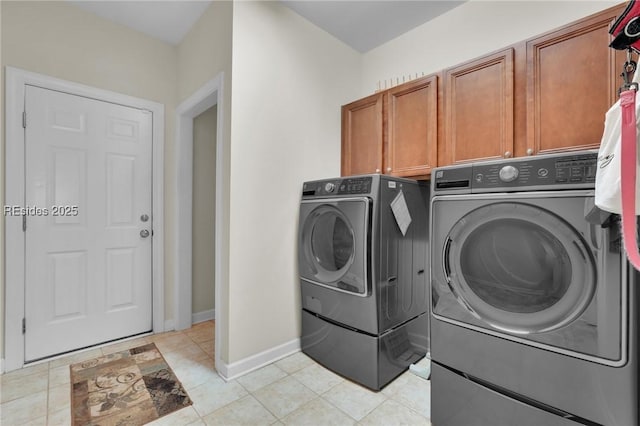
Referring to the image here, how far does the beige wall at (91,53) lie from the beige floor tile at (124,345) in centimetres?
29

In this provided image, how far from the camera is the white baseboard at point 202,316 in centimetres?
279

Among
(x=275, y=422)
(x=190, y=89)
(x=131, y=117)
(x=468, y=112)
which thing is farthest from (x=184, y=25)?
(x=275, y=422)

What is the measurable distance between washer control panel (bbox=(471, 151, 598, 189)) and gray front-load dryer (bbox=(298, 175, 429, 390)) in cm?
59

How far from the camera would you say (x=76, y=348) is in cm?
218

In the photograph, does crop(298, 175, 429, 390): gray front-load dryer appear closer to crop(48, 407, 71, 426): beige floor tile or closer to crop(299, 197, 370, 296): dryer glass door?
crop(299, 197, 370, 296): dryer glass door

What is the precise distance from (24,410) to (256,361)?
1236 millimetres

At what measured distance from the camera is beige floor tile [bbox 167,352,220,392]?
1.81m

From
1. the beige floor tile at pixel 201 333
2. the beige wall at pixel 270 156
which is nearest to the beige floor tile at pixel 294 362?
the beige wall at pixel 270 156

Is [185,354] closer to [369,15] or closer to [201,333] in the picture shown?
[201,333]

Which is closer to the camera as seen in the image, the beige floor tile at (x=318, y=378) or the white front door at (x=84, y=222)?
the beige floor tile at (x=318, y=378)

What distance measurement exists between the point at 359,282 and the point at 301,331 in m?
0.79

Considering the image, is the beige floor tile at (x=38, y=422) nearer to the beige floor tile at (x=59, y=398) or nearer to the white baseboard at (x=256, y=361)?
the beige floor tile at (x=59, y=398)

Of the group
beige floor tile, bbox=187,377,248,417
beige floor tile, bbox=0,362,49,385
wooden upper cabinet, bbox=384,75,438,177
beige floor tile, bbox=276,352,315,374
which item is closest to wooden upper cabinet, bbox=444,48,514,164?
wooden upper cabinet, bbox=384,75,438,177

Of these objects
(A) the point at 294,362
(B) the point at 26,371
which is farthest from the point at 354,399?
(B) the point at 26,371
